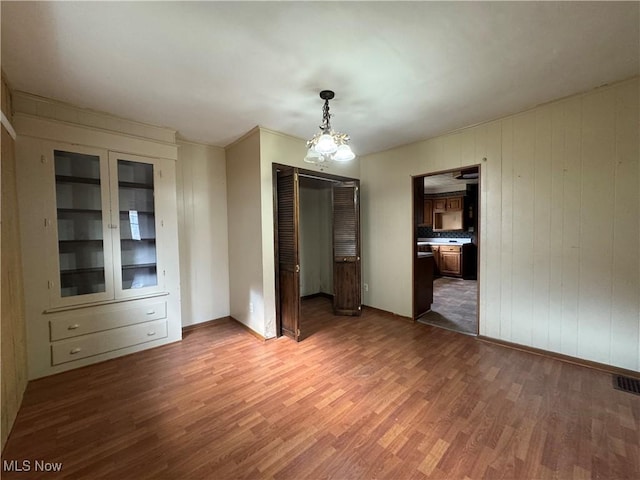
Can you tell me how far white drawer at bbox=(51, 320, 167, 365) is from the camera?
240 centimetres

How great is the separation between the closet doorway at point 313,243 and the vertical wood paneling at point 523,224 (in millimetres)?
1915

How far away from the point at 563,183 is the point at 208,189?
4.15 metres

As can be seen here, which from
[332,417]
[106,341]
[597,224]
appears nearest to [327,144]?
[332,417]

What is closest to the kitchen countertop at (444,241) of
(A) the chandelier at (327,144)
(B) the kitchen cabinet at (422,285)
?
(B) the kitchen cabinet at (422,285)

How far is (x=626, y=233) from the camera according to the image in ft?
7.20

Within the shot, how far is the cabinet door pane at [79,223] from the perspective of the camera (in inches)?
96.9

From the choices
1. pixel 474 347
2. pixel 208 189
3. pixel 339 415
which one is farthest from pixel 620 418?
pixel 208 189

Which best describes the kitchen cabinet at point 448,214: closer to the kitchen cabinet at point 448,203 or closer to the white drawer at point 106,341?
the kitchen cabinet at point 448,203

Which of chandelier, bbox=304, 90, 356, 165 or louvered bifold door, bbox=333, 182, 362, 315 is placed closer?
chandelier, bbox=304, 90, 356, 165

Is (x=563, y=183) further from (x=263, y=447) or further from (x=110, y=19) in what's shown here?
(x=110, y=19)

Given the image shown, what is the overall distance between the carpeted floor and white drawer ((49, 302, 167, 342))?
352 cm

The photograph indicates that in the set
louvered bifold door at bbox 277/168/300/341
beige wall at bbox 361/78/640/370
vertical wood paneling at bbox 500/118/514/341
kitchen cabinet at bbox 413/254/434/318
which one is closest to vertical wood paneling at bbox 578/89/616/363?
beige wall at bbox 361/78/640/370

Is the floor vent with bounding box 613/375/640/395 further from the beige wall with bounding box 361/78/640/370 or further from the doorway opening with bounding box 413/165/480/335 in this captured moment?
the doorway opening with bounding box 413/165/480/335

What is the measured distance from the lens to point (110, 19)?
56.9 inches
